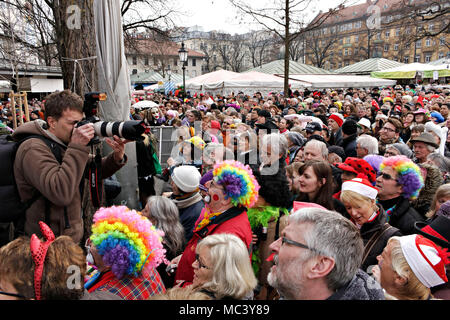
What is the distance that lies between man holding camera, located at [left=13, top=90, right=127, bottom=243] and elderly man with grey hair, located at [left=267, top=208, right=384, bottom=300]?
145 cm

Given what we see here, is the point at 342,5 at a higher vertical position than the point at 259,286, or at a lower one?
higher

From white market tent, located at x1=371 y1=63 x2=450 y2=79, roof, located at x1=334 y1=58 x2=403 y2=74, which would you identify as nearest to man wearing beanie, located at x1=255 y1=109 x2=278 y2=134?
white market tent, located at x1=371 y1=63 x2=450 y2=79

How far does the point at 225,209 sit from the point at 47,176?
1.30m

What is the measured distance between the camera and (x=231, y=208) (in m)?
2.66

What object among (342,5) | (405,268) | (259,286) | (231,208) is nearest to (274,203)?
(231,208)

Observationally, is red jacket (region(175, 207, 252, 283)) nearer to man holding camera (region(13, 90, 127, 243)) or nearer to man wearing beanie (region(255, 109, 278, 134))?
man holding camera (region(13, 90, 127, 243))

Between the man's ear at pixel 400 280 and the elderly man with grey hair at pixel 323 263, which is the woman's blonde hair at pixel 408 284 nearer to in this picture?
the man's ear at pixel 400 280

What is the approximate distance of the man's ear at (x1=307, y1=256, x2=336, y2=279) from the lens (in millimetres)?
1560

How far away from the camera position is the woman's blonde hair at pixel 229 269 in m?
1.87

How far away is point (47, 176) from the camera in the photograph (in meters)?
2.12

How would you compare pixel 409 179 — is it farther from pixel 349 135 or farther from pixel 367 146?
pixel 349 135

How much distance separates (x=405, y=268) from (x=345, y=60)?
7877cm
